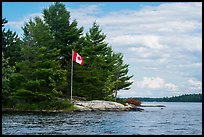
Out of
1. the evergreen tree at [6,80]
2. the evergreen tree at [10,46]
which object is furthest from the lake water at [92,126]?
the evergreen tree at [10,46]

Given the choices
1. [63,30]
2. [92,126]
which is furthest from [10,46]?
[92,126]

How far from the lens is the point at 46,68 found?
36562 mm

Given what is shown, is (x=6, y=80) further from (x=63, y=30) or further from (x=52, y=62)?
(x=63, y=30)

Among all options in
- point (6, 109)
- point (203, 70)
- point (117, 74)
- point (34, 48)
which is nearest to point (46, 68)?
point (34, 48)

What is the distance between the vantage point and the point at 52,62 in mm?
36750

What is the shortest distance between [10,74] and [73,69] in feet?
31.3

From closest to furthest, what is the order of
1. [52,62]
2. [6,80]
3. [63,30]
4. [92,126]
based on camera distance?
[92,126] < [6,80] < [52,62] < [63,30]

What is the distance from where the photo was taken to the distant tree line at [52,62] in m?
35.6

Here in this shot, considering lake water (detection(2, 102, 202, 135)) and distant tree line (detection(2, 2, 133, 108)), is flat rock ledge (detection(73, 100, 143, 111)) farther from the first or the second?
lake water (detection(2, 102, 202, 135))

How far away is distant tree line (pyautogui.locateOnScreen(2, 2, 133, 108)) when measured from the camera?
35625mm

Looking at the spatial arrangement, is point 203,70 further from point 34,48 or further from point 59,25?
point 59,25

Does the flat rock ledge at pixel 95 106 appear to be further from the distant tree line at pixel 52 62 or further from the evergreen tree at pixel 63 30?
the evergreen tree at pixel 63 30

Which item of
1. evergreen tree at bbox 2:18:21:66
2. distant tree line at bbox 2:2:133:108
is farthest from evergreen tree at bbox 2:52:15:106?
evergreen tree at bbox 2:18:21:66

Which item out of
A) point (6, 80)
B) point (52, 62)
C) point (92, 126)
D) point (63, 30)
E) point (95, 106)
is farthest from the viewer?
point (63, 30)
